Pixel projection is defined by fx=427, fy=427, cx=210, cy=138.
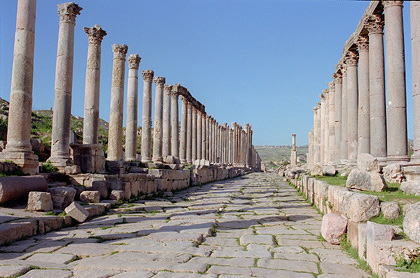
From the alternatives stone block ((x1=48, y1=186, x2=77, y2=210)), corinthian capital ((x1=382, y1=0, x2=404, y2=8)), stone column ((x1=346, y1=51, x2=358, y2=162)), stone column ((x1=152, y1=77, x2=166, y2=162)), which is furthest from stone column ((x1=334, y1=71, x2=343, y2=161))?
stone block ((x1=48, y1=186, x2=77, y2=210))

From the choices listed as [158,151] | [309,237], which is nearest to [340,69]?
[158,151]

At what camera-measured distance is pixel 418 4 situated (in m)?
11.4

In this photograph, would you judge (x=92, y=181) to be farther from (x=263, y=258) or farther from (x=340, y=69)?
(x=340, y=69)

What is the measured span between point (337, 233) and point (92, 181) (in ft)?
24.5

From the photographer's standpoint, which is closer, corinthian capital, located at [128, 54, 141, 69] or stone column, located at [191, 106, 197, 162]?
corinthian capital, located at [128, 54, 141, 69]

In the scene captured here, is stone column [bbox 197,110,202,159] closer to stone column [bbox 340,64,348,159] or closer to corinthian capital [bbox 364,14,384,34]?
stone column [bbox 340,64,348,159]

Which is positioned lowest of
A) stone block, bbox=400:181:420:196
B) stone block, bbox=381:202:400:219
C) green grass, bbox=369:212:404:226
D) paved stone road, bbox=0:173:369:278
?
paved stone road, bbox=0:173:369:278

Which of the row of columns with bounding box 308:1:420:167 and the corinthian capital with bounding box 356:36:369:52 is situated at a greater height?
the corinthian capital with bounding box 356:36:369:52

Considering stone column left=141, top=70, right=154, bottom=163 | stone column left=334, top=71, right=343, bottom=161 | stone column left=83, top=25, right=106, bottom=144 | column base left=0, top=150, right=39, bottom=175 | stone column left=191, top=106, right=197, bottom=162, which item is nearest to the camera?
column base left=0, top=150, right=39, bottom=175

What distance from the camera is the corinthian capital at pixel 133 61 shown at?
19766 mm

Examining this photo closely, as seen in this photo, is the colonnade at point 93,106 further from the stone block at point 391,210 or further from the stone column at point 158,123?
the stone block at point 391,210

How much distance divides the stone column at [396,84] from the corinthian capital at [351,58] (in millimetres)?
6033

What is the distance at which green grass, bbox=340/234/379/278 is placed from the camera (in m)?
4.99

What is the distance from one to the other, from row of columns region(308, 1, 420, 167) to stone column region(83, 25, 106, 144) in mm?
10026
